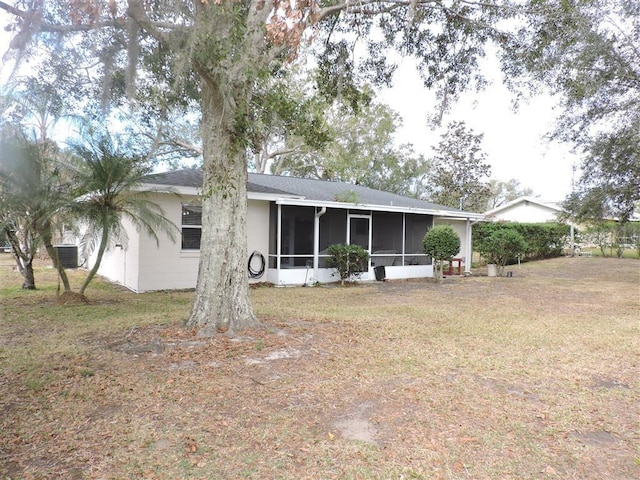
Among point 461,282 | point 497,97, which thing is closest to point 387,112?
point 461,282

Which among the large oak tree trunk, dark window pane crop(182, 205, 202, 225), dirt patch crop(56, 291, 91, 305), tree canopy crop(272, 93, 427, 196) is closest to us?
the large oak tree trunk

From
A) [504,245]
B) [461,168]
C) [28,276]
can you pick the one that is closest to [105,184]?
[28,276]

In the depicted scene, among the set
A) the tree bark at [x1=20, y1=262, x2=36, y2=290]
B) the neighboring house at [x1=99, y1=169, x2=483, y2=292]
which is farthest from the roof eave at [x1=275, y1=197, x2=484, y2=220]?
the tree bark at [x1=20, y1=262, x2=36, y2=290]

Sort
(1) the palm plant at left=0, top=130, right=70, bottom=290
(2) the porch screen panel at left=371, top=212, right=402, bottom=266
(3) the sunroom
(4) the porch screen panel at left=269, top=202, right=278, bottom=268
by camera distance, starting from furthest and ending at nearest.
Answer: (2) the porch screen panel at left=371, top=212, right=402, bottom=266
(3) the sunroom
(4) the porch screen panel at left=269, top=202, right=278, bottom=268
(1) the palm plant at left=0, top=130, right=70, bottom=290

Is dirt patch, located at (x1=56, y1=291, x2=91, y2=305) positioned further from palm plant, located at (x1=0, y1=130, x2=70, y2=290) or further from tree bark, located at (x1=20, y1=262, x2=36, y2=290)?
tree bark, located at (x1=20, y1=262, x2=36, y2=290)

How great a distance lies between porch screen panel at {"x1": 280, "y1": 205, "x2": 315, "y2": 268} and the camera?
39.1 ft

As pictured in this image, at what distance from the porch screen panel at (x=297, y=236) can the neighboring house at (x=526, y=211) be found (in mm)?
19875

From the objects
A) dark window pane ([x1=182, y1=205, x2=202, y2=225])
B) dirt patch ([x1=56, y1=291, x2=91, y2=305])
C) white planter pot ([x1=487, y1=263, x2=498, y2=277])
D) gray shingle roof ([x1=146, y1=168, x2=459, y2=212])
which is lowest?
dirt patch ([x1=56, y1=291, x2=91, y2=305])

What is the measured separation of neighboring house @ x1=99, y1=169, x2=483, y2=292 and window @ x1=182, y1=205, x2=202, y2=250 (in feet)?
0.08

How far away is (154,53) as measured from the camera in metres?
6.09

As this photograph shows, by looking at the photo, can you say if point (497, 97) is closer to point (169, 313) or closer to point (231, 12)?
point (231, 12)

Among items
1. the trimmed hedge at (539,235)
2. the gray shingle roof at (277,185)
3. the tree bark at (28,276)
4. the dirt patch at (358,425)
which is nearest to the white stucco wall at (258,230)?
the gray shingle roof at (277,185)

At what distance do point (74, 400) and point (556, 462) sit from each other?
12.2 feet

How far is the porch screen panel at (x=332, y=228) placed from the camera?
42.4 ft
